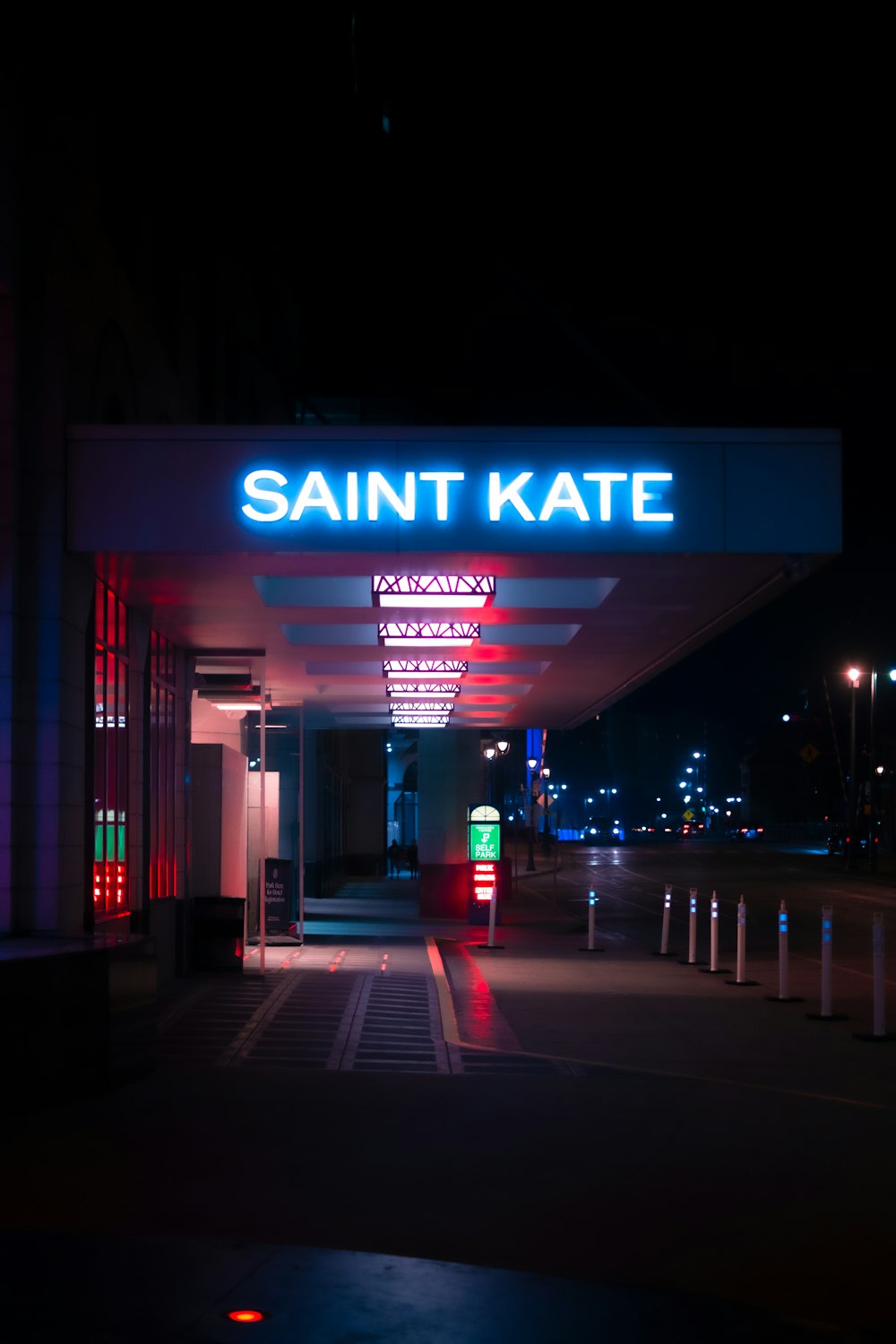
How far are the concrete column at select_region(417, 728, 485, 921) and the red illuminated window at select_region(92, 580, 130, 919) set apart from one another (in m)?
18.1

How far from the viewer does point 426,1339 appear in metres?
5.06

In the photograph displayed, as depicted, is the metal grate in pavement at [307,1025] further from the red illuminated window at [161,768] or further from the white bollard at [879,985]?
the white bollard at [879,985]

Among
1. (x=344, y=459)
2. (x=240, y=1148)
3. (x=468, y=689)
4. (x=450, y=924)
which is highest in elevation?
(x=344, y=459)

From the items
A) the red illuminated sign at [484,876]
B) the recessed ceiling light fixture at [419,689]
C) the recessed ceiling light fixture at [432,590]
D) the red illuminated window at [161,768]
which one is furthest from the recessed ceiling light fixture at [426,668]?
the red illuminated sign at [484,876]

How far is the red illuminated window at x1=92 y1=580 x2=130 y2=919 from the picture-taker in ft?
44.8

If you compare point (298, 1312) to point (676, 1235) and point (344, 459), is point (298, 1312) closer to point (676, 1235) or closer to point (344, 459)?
point (676, 1235)

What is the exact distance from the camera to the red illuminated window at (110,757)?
13.7 metres

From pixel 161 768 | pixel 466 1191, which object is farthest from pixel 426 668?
pixel 466 1191

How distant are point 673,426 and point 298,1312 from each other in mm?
8621

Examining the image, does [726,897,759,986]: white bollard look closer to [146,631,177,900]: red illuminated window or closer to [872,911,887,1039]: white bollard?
[872,911,887,1039]: white bollard

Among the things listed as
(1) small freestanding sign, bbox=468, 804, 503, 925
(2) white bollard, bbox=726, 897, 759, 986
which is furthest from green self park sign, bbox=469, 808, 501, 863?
(2) white bollard, bbox=726, 897, 759, 986

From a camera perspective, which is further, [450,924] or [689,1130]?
[450,924]

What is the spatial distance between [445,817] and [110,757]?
62.5 ft

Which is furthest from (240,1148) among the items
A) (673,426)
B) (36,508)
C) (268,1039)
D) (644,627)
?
(644,627)
